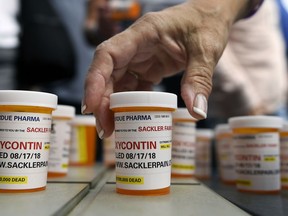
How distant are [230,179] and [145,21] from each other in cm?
64

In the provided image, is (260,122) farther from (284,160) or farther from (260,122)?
(284,160)

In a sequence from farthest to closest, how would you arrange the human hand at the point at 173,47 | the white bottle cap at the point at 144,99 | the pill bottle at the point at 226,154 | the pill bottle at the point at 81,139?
the pill bottle at the point at 81,139
the pill bottle at the point at 226,154
the human hand at the point at 173,47
the white bottle cap at the point at 144,99

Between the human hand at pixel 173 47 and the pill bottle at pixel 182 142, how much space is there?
19cm

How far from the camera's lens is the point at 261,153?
94 cm

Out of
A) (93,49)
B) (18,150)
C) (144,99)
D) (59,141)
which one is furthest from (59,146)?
(93,49)

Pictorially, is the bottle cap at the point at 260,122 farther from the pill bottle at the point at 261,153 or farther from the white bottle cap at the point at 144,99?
the white bottle cap at the point at 144,99

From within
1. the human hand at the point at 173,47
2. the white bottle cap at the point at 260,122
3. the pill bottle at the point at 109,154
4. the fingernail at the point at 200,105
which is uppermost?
the human hand at the point at 173,47

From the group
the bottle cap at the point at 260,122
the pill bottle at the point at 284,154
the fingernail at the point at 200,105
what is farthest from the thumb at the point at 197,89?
the pill bottle at the point at 284,154

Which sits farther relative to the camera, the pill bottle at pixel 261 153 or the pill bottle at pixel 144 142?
the pill bottle at pixel 261 153

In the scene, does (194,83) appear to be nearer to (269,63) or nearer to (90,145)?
(90,145)

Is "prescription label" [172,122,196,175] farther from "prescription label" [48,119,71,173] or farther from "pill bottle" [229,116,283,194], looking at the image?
"prescription label" [48,119,71,173]

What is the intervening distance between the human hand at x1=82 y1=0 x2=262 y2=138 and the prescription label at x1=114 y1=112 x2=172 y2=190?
10 centimetres

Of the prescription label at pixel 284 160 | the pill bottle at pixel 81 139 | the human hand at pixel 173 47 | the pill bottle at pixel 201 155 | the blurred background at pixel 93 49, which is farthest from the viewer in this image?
the blurred background at pixel 93 49

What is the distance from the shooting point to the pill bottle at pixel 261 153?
940 millimetres
